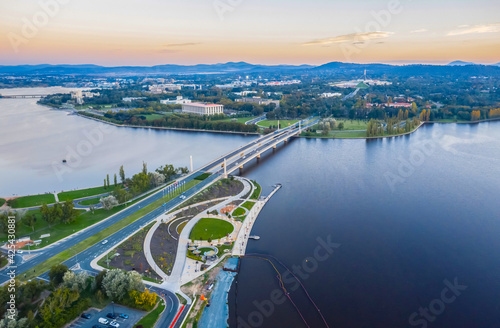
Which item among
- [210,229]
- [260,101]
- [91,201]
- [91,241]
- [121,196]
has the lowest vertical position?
[210,229]

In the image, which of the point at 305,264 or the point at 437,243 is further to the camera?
the point at 437,243

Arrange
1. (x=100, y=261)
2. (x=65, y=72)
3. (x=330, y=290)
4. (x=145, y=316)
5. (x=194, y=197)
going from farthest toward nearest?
(x=65, y=72)
(x=194, y=197)
(x=100, y=261)
(x=330, y=290)
(x=145, y=316)

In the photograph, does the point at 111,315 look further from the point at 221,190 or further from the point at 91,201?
the point at 221,190

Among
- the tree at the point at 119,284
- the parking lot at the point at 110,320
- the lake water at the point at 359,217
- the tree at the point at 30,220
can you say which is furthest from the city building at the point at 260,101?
the parking lot at the point at 110,320

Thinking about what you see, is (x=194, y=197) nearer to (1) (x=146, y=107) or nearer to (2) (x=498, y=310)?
(2) (x=498, y=310)

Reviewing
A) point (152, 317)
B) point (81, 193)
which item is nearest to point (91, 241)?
point (152, 317)

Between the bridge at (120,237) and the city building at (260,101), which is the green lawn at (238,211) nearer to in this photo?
the bridge at (120,237)

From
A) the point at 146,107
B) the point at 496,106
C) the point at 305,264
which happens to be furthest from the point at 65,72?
the point at 305,264
